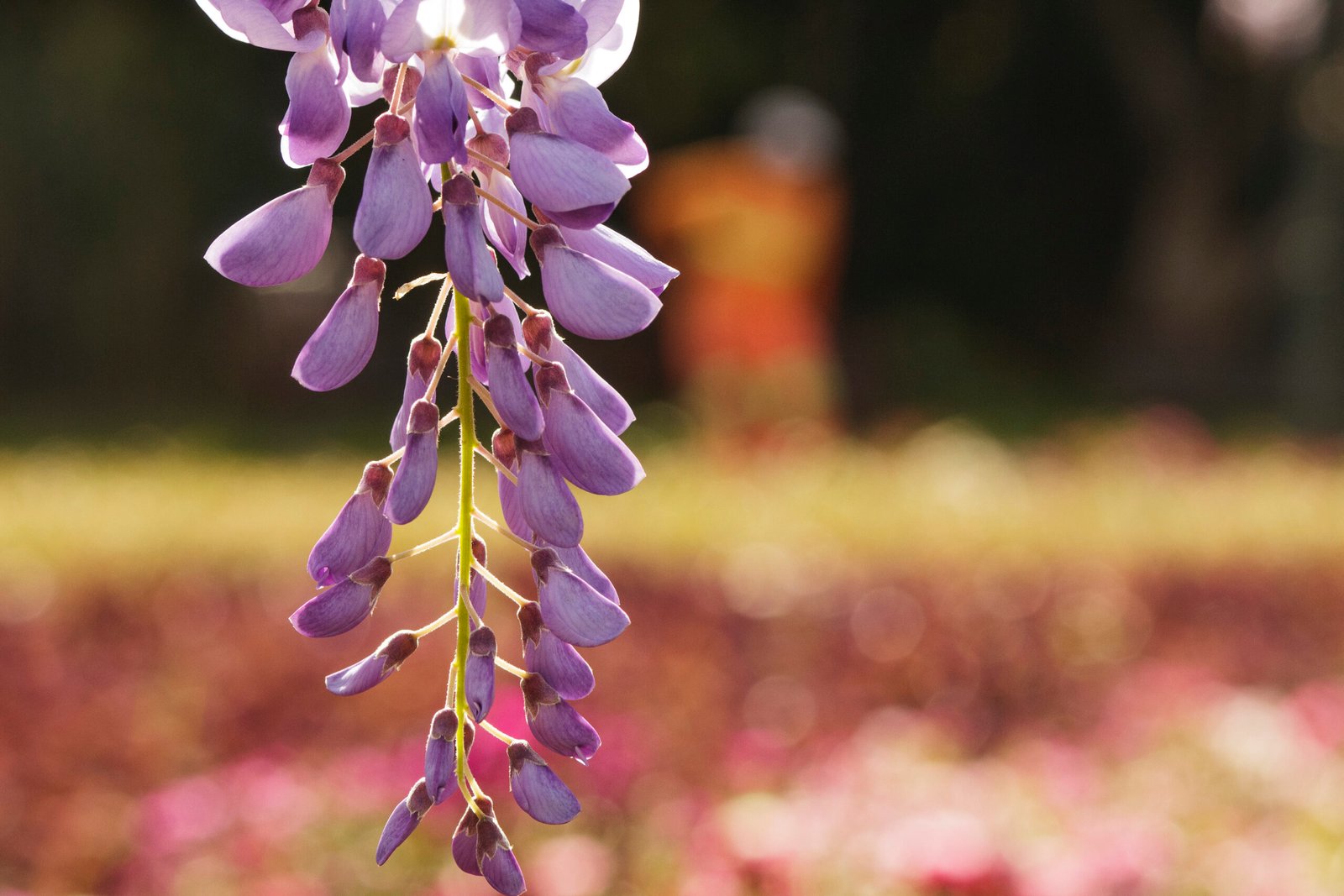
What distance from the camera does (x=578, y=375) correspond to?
986mm

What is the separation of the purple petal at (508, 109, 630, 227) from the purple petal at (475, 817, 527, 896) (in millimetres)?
370

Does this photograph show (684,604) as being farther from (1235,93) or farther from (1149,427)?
(1235,93)

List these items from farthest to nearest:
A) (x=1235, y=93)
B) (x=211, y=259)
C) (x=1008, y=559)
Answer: (x=1235, y=93) → (x=1008, y=559) → (x=211, y=259)

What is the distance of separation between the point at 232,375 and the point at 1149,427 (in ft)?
32.4

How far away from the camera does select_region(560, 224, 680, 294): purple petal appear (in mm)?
962

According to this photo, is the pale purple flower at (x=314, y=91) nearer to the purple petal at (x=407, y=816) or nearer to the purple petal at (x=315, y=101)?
the purple petal at (x=315, y=101)

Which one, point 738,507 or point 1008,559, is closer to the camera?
point 1008,559

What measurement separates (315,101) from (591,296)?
197 millimetres

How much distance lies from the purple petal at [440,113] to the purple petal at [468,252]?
3cm

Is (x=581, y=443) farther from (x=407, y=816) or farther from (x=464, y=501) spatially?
(x=407, y=816)

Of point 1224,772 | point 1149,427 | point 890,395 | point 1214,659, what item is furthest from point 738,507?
point 890,395

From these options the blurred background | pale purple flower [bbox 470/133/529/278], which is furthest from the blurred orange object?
pale purple flower [bbox 470/133/529/278]

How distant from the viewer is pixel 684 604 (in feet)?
15.1

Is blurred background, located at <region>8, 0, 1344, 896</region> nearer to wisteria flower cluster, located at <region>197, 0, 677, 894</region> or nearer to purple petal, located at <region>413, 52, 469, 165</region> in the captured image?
wisteria flower cluster, located at <region>197, 0, 677, 894</region>
